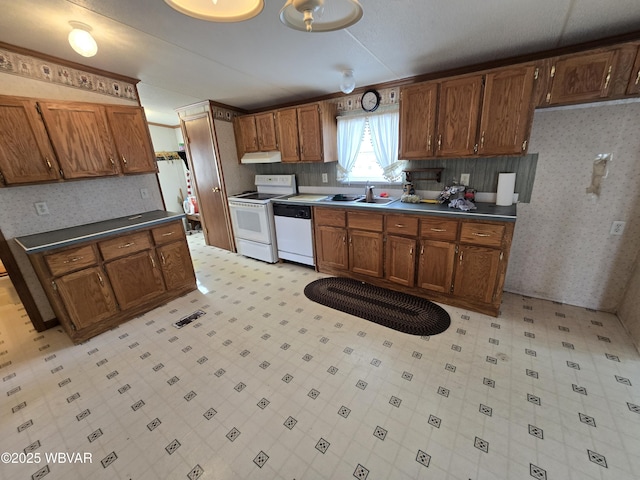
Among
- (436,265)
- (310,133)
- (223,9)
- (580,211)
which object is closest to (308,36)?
(223,9)

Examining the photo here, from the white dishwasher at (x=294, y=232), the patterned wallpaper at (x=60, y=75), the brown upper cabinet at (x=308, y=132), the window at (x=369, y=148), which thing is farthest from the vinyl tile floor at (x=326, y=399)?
the patterned wallpaper at (x=60, y=75)

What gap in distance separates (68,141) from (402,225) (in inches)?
125

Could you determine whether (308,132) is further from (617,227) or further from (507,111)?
(617,227)

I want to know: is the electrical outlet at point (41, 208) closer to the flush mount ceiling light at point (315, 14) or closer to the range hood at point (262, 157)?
the range hood at point (262, 157)

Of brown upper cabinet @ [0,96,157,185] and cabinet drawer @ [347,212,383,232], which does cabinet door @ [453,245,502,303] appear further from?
brown upper cabinet @ [0,96,157,185]

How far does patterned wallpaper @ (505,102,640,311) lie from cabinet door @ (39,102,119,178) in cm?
403

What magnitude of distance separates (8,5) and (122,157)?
4.16 ft

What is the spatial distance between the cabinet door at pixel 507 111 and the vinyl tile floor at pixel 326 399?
1547 mm

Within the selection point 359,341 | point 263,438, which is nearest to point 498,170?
point 359,341

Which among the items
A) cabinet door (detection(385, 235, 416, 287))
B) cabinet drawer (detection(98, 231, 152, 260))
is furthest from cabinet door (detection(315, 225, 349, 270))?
cabinet drawer (detection(98, 231, 152, 260))

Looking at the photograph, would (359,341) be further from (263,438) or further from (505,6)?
(505,6)

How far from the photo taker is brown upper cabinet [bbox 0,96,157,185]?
2.04 metres

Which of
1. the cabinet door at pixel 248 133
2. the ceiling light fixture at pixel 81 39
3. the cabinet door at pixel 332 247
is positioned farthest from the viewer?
the cabinet door at pixel 248 133

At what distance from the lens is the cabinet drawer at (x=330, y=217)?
3.02 meters
